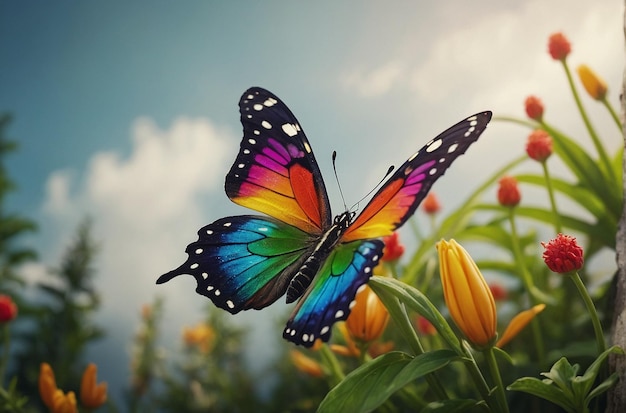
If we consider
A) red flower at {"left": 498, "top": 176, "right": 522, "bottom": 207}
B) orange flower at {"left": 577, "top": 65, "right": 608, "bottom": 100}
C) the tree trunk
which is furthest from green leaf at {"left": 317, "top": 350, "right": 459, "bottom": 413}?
orange flower at {"left": 577, "top": 65, "right": 608, "bottom": 100}

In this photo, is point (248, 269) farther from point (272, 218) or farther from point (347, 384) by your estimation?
point (347, 384)

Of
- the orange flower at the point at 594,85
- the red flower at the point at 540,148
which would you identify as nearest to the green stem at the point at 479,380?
the red flower at the point at 540,148

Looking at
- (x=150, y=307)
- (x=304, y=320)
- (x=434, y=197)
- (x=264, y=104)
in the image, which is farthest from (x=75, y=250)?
(x=304, y=320)

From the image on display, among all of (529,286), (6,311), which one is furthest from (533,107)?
(6,311)

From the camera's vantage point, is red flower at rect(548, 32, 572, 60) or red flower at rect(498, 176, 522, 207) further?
red flower at rect(548, 32, 572, 60)

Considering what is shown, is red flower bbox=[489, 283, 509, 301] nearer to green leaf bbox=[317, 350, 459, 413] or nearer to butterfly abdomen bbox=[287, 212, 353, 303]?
butterfly abdomen bbox=[287, 212, 353, 303]

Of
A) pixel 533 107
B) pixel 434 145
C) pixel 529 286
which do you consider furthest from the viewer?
pixel 533 107

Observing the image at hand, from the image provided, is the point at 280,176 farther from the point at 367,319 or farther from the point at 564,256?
the point at 564,256

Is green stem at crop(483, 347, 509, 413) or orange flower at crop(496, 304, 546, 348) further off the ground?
orange flower at crop(496, 304, 546, 348)
